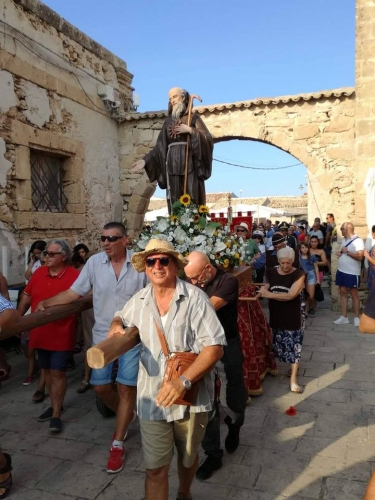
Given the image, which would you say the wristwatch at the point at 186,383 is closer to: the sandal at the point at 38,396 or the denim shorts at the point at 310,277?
the sandal at the point at 38,396

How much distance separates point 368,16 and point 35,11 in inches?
254

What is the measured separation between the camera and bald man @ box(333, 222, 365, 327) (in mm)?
7938

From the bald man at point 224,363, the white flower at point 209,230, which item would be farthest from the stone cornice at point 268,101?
the bald man at point 224,363

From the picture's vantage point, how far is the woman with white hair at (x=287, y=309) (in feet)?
15.9

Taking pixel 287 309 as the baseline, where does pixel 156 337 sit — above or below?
above

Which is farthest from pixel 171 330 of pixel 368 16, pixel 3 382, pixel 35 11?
pixel 368 16

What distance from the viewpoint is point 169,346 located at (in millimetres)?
2344

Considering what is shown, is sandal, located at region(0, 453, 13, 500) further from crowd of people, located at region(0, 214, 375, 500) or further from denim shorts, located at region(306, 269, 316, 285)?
denim shorts, located at region(306, 269, 316, 285)

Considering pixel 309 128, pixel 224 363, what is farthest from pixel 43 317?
pixel 309 128

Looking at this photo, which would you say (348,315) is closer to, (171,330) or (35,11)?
(171,330)

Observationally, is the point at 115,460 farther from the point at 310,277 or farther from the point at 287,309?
the point at 310,277

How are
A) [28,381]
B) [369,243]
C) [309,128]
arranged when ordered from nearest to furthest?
[28,381], [369,243], [309,128]

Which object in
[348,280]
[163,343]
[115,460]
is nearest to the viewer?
[163,343]

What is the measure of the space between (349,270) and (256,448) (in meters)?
5.19
